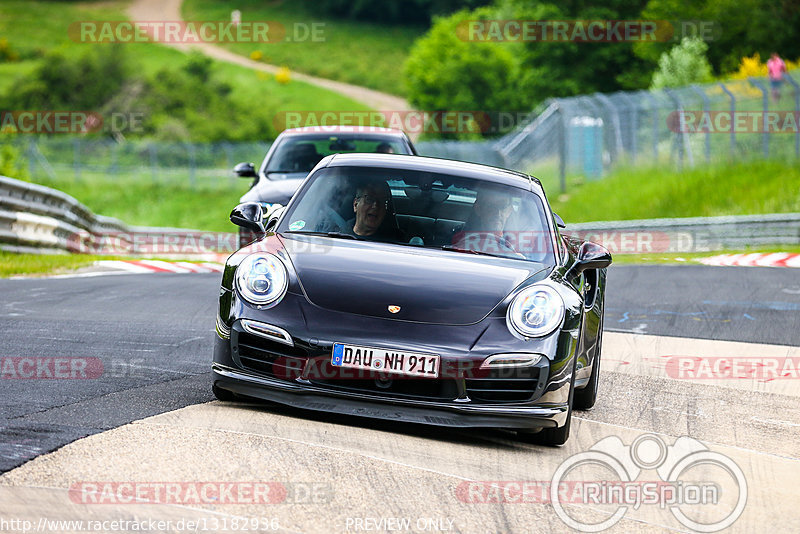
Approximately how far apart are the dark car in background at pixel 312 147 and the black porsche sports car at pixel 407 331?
6924 millimetres

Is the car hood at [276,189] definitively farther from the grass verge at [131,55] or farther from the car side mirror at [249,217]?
the grass verge at [131,55]

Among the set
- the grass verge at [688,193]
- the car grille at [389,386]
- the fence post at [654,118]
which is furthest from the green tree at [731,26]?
the car grille at [389,386]

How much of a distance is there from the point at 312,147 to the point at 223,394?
7.90m

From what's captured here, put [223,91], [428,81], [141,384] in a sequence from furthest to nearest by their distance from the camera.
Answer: [428,81]
[223,91]
[141,384]

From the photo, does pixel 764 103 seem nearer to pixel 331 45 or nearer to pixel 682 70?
pixel 682 70

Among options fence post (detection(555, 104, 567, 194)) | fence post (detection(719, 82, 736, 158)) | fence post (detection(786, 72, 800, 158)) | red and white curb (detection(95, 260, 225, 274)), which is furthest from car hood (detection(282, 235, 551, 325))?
fence post (detection(555, 104, 567, 194))

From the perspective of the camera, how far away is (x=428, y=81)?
100m

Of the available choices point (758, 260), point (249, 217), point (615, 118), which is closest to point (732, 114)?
point (615, 118)

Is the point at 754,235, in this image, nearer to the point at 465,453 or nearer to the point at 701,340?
the point at 701,340

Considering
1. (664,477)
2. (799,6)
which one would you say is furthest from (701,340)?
(799,6)

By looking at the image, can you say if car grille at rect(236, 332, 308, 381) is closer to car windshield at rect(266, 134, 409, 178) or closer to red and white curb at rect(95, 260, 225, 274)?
car windshield at rect(266, 134, 409, 178)

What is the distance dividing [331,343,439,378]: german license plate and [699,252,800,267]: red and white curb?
1277 centimetres

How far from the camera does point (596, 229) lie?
80.9 feet

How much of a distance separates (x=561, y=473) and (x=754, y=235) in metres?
16.9
